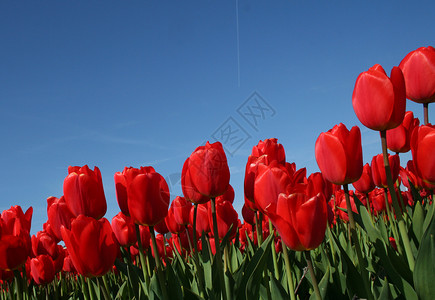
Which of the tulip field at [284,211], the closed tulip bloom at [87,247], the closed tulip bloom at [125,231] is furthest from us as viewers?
the closed tulip bloom at [125,231]

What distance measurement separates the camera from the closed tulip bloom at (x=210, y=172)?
6.48 ft

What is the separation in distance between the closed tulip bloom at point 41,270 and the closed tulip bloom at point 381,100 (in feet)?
11.4

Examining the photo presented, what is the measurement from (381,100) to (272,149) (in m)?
0.86

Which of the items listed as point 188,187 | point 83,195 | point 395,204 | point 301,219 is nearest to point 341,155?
point 395,204

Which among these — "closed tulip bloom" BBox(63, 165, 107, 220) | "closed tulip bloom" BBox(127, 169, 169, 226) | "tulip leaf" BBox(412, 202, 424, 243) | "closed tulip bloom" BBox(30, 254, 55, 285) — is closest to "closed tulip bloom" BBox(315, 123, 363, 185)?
"closed tulip bloom" BBox(127, 169, 169, 226)

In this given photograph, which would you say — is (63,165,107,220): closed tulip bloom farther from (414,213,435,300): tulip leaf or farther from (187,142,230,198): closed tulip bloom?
(414,213,435,300): tulip leaf

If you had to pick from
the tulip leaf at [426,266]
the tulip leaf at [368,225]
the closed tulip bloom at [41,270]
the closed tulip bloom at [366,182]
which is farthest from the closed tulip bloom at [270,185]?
the closed tulip bloom at [41,270]

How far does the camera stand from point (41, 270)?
3975 mm

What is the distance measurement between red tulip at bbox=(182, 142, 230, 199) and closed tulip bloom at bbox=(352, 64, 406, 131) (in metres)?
0.69

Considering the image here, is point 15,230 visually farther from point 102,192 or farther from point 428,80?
point 428,80

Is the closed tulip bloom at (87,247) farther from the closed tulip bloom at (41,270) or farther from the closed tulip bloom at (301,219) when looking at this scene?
the closed tulip bloom at (41,270)

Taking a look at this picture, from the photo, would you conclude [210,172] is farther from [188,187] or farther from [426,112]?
[426,112]

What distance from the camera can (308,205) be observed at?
54.4 inches

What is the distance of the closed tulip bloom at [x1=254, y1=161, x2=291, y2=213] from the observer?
156 cm
